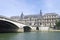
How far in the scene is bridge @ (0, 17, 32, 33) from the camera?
65713 mm

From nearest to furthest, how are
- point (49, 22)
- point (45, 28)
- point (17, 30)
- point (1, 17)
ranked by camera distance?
point (1, 17), point (17, 30), point (45, 28), point (49, 22)

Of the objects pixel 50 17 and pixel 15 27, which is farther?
pixel 50 17

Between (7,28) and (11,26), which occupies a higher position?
(11,26)

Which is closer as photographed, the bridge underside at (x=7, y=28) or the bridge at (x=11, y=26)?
the bridge at (x=11, y=26)

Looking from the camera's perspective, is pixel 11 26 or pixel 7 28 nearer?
pixel 11 26

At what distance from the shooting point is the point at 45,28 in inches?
3105

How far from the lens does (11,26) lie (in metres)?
73.7

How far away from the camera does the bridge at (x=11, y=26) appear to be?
6571 centimetres

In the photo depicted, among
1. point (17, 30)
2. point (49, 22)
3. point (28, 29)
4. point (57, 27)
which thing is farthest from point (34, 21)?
point (17, 30)

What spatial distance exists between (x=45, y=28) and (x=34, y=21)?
2239cm

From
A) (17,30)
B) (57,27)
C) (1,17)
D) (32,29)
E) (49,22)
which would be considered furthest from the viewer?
(49,22)

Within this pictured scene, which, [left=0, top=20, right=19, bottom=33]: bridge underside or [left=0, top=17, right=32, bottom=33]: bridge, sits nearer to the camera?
[left=0, top=17, right=32, bottom=33]: bridge

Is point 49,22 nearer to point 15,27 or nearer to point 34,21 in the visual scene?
point 34,21

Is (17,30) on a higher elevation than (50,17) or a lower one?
lower
